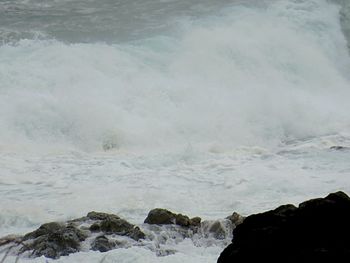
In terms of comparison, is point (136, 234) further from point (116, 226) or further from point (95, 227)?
point (95, 227)

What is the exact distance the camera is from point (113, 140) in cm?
1102

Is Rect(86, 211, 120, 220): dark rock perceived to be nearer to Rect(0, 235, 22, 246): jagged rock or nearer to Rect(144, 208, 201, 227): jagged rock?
Rect(144, 208, 201, 227): jagged rock

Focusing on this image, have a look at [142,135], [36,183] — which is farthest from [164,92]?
[36,183]

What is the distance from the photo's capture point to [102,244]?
5.74 m

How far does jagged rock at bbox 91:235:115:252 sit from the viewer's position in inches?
225

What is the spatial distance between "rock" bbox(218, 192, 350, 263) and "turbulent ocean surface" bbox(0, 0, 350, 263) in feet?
7.04

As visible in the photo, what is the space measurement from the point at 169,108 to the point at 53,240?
7059mm

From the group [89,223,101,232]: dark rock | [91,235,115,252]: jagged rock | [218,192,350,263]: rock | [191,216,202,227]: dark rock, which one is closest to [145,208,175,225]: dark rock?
[191,216,202,227]: dark rock

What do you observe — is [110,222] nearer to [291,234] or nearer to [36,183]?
[36,183]

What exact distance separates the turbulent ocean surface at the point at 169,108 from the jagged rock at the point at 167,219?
0.32 m

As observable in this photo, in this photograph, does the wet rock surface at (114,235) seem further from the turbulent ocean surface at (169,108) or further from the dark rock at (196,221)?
the turbulent ocean surface at (169,108)

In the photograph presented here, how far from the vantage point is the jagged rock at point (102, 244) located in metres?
5.71

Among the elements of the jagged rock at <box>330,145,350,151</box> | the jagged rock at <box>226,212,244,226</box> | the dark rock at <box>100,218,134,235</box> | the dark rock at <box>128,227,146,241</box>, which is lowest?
the jagged rock at <box>330,145,350,151</box>

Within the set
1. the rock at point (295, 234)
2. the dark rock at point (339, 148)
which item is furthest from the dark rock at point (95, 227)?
the dark rock at point (339, 148)
